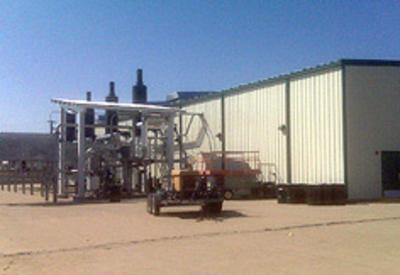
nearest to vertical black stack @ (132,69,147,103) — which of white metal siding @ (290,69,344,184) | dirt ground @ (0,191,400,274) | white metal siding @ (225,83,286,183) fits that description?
white metal siding @ (225,83,286,183)

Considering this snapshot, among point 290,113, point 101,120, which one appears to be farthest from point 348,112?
point 101,120

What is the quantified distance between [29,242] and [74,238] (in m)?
1.29

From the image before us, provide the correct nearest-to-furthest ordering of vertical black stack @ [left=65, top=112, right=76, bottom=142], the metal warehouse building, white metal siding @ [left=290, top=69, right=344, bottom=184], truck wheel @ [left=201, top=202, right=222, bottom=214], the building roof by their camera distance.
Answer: truck wheel @ [left=201, top=202, right=222, bottom=214], the metal warehouse building, white metal siding @ [left=290, top=69, right=344, bottom=184], the building roof, vertical black stack @ [left=65, top=112, right=76, bottom=142]

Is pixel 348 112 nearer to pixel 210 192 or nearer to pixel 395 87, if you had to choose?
pixel 395 87

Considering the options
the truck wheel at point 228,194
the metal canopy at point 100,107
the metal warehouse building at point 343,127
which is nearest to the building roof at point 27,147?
the metal canopy at point 100,107

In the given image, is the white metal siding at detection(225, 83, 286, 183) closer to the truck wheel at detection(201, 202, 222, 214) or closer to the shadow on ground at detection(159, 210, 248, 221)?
the shadow on ground at detection(159, 210, 248, 221)

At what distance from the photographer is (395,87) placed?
3303 cm

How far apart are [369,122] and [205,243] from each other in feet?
63.6

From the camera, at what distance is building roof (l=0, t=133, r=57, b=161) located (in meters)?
36.5

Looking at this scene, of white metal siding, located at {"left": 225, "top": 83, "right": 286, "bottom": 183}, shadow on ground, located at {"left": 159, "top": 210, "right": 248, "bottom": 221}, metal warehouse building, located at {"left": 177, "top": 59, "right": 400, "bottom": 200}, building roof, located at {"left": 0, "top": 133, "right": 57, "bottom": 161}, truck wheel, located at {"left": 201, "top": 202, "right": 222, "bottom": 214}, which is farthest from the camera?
white metal siding, located at {"left": 225, "top": 83, "right": 286, "bottom": 183}

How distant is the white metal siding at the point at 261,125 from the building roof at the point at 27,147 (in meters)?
12.1

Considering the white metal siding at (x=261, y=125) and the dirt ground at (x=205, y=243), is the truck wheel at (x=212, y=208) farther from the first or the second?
the white metal siding at (x=261, y=125)

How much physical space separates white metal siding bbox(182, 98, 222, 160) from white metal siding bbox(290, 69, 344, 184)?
927 centimetres

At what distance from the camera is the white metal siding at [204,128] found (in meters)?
44.0
